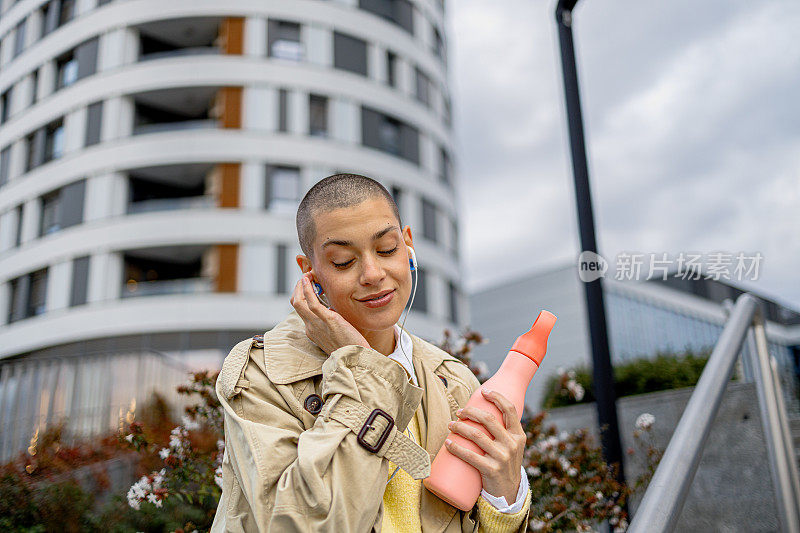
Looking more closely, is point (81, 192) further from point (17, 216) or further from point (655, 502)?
point (655, 502)

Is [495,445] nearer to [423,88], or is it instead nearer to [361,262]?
[361,262]

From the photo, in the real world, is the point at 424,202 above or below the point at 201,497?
above


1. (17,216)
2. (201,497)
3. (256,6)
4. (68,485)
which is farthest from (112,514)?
(17,216)

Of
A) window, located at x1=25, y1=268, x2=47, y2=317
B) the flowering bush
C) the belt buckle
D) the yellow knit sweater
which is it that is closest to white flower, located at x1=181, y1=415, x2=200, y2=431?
the flowering bush

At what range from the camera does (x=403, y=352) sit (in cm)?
212

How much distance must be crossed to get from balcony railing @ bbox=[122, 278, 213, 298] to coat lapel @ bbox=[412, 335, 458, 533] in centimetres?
2235

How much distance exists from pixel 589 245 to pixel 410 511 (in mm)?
3511

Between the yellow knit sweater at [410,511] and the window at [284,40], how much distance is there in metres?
26.4

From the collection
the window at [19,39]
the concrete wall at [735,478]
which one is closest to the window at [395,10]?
the window at [19,39]

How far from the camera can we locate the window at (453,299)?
95.1 feet

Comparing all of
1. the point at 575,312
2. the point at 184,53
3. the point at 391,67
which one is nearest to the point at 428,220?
the point at 391,67

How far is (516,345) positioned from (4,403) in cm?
743

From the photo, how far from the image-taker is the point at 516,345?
1.99 metres

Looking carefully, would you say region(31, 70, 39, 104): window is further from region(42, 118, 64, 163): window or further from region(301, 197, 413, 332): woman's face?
region(301, 197, 413, 332): woman's face
